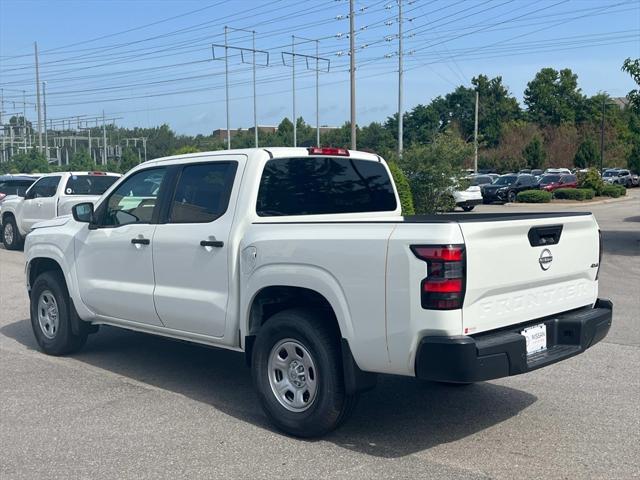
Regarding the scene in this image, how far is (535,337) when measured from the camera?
505 cm

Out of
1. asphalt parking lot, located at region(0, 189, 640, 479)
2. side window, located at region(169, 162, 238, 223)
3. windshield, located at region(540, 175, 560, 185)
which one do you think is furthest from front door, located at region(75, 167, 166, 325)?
windshield, located at region(540, 175, 560, 185)

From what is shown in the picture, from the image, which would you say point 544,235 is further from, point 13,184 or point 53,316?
point 13,184

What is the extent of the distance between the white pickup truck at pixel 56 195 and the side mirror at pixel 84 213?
9.61 meters

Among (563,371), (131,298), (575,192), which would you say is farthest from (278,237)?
(575,192)

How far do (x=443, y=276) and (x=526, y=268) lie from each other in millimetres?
758

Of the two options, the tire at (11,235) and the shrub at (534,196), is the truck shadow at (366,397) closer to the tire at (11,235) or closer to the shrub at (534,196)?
the tire at (11,235)

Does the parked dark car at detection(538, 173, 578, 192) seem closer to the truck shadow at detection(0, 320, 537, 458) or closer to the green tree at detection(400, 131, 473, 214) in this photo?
the green tree at detection(400, 131, 473, 214)

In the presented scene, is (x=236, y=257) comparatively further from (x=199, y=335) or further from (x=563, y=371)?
(x=563, y=371)

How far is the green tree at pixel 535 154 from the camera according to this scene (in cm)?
7538

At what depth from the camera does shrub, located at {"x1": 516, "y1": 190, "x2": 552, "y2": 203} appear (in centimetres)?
4044

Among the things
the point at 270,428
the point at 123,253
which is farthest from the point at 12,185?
the point at 270,428

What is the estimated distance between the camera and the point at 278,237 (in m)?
5.38

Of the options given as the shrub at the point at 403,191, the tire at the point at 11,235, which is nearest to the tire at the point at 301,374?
the tire at the point at 11,235

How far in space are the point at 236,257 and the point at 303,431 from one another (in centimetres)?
138
